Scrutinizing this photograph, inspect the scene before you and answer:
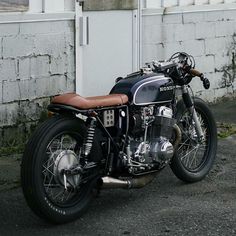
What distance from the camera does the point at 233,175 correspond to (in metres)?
7.12


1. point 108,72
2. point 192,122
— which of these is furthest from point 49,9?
point 192,122

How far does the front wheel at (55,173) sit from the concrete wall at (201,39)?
173 inches

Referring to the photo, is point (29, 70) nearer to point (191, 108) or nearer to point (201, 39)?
point (191, 108)

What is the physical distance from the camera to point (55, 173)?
5.39 metres

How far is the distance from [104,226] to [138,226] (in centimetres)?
28

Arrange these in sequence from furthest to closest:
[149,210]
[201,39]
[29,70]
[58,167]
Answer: [201,39] < [29,70] < [149,210] < [58,167]

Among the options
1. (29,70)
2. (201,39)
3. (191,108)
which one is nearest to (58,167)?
(191,108)

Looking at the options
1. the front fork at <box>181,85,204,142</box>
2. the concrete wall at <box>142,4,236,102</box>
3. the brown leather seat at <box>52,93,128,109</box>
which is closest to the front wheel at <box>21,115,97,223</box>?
the brown leather seat at <box>52,93,128,109</box>

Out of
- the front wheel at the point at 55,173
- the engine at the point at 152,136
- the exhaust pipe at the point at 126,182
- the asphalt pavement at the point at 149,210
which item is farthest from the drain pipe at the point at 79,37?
the front wheel at the point at 55,173

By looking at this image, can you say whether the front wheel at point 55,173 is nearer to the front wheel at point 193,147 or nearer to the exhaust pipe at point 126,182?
the exhaust pipe at point 126,182

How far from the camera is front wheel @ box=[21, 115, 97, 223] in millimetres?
5191

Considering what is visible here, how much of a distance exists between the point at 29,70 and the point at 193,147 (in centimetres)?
237

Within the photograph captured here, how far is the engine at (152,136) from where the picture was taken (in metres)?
5.90

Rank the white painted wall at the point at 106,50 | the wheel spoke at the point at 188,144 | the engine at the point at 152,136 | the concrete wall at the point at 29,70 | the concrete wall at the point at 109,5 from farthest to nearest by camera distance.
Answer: the white painted wall at the point at 106,50 → the concrete wall at the point at 109,5 → the concrete wall at the point at 29,70 → the wheel spoke at the point at 188,144 → the engine at the point at 152,136
